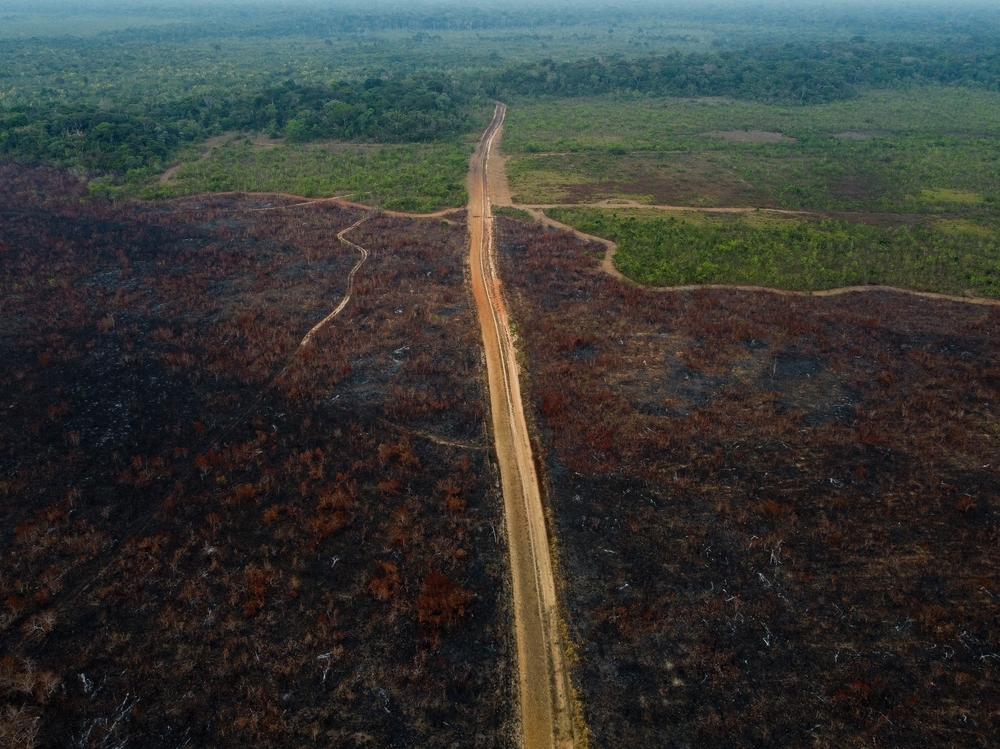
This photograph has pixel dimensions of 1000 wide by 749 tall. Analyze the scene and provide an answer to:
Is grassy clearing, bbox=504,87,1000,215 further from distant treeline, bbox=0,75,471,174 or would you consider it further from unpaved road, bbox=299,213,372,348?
unpaved road, bbox=299,213,372,348

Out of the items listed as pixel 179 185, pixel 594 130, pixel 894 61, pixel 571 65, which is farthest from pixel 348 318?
pixel 894 61

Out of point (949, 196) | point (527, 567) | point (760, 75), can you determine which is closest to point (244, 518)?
point (527, 567)

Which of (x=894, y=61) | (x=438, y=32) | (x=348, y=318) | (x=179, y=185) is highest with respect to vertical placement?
(x=438, y=32)

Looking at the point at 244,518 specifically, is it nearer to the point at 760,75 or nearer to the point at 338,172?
the point at 338,172

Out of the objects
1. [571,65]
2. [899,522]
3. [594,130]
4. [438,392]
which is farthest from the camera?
[571,65]

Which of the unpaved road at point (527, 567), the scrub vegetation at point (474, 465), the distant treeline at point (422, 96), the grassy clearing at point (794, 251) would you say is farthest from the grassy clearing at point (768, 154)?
the unpaved road at point (527, 567)

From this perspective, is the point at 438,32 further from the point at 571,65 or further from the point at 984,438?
Answer: the point at 984,438

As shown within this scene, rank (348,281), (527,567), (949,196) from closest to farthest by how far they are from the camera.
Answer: (527,567)
(348,281)
(949,196)
